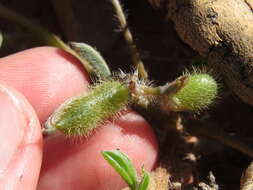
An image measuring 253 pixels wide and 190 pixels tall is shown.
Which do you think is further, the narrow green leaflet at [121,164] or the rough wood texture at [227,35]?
the rough wood texture at [227,35]

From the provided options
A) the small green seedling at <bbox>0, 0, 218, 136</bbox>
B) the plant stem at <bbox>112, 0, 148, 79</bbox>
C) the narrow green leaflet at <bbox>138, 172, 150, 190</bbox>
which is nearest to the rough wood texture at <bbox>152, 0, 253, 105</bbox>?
the small green seedling at <bbox>0, 0, 218, 136</bbox>

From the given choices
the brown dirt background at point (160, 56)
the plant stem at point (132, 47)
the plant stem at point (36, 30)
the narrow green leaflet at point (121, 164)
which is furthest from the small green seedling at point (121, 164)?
the plant stem at point (36, 30)

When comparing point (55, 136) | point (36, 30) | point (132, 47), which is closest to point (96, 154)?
point (55, 136)

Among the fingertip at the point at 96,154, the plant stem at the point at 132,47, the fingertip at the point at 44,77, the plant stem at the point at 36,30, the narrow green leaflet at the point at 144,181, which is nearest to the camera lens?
the narrow green leaflet at the point at 144,181

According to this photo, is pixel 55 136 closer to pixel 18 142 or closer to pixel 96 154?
pixel 96 154

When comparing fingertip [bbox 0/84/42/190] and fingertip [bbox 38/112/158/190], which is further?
fingertip [bbox 38/112/158/190]

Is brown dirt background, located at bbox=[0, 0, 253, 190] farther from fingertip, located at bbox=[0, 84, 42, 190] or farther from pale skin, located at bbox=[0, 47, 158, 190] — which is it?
fingertip, located at bbox=[0, 84, 42, 190]

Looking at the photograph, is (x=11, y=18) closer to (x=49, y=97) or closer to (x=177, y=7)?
(x=49, y=97)

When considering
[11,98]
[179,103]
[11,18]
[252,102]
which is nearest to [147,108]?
[179,103]

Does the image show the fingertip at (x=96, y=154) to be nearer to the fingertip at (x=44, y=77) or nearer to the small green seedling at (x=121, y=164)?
the fingertip at (x=44, y=77)
